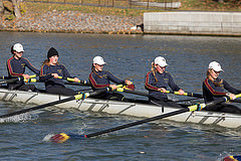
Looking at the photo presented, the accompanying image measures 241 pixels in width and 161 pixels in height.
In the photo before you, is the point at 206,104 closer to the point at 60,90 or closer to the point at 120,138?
the point at 120,138

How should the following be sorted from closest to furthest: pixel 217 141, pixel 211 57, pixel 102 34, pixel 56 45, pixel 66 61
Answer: pixel 217 141, pixel 66 61, pixel 211 57, pixel 56 45, pixel 102 34

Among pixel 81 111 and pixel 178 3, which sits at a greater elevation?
pixel 178 3

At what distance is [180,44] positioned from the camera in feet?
127

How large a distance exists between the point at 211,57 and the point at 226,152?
68.4 feet

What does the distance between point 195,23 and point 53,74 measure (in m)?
31.7

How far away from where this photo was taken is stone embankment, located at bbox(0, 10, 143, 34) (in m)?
49.4

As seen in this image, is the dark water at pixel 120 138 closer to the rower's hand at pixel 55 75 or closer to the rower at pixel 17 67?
the rower at pixel 17 67

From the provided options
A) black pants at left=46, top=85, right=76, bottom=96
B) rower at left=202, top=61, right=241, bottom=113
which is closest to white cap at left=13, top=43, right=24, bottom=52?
black pants at left=46, top=85, right=76, bottom=96

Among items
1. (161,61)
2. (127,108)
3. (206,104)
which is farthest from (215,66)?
(127,108)

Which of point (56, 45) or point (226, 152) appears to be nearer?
point (226, 152)

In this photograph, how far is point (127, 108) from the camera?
48.2 ft

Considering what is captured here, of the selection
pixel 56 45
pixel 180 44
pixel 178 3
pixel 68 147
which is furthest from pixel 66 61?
pixel 178 3

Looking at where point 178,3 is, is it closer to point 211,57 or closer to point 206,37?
point 206,37

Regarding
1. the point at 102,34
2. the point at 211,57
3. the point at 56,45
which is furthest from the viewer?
the point at 102,34
